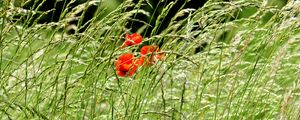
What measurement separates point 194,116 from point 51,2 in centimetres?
538

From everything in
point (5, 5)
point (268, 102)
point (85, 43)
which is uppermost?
point (5, 5)

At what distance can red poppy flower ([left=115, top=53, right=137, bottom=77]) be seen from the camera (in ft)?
8.86

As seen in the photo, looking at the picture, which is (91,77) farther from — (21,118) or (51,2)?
(51,2)

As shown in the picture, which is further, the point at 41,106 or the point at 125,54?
the point at 41,106

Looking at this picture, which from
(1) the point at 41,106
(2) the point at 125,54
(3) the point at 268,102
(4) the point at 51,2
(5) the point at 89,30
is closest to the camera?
(5) the point at 89,30

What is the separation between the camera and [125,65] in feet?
9.61

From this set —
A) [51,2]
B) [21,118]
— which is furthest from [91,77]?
[51,2]

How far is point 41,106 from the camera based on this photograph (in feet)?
10.8

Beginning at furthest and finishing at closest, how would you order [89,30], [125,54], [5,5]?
1. [125,54]
2. [89,30]
3. [5,5]

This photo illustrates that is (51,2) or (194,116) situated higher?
(194,116)

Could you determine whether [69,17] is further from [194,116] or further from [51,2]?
[51,2]

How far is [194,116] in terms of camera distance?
291 centimetres

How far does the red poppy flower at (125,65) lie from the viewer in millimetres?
2700

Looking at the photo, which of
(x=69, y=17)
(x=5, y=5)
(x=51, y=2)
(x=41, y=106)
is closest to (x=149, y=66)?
(x=69, y=17)
